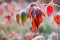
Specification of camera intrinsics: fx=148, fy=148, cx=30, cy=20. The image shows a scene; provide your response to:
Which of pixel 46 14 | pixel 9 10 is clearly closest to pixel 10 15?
pixel 9 10

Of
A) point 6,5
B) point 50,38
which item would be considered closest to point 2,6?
point 6,5

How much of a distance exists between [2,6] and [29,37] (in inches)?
12.6

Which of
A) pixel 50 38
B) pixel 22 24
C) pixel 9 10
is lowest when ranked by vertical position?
pixel 50 38

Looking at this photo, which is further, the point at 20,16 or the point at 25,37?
the point at 25,37

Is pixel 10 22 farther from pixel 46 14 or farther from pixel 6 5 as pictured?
pixel 46 14

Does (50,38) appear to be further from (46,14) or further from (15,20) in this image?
(15,20)

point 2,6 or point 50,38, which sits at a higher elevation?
point 2,6

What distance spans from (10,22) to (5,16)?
0.06 m

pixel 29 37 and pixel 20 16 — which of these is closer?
pixel 20 16

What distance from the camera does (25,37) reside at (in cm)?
116

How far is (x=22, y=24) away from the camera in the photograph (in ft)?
3.70

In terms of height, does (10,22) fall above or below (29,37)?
above

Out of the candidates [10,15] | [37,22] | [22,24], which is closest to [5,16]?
[10,15]

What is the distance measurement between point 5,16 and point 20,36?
0.20m
